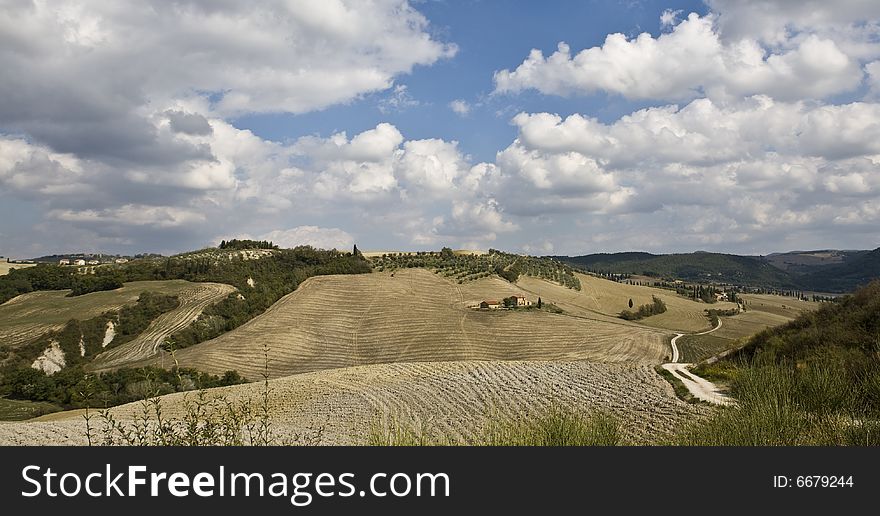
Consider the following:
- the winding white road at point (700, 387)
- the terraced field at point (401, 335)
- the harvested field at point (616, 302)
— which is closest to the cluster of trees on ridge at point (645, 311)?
the harvested field at point (616, 302)

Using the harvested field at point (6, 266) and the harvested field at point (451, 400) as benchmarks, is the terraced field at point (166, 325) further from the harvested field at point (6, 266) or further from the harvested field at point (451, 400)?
the harvested field at point (6, 266)

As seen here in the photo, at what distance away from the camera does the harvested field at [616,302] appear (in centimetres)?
9438

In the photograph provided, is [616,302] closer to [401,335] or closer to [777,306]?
[777,306]

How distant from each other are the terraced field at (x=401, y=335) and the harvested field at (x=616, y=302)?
791 cm

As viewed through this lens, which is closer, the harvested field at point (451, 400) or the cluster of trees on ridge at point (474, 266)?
the harvested field at point (451, 400)

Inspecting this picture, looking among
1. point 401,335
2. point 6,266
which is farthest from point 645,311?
point 6,266

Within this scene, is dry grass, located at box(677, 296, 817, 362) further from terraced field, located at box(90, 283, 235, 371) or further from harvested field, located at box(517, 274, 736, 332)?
terraced field, located at box(90, 283, 235, 371)

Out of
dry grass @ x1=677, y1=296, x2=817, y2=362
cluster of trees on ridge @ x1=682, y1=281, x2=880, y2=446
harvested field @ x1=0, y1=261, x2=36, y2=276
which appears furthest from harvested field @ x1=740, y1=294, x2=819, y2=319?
harvested field @ x1=0, y1=261, x2=36, y2=276

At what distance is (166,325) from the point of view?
281 feet

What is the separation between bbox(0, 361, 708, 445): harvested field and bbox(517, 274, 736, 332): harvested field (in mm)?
61926

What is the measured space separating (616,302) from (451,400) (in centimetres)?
9184

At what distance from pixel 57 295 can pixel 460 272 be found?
72.3 m
